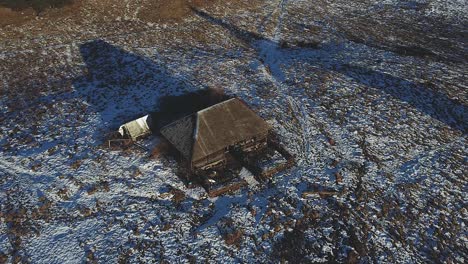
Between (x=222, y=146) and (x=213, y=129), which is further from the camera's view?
(x=213, y=129)

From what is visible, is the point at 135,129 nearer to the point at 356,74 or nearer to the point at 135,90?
the point at 135,90

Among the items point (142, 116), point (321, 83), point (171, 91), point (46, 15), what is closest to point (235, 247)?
point (142, 116)

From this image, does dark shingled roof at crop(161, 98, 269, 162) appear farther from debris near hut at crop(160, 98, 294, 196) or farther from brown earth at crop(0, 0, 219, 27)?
brown earth at crop(0, 0, 219, 27)

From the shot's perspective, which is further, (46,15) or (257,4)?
(257,4)

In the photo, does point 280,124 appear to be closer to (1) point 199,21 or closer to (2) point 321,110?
(2) point 321,110

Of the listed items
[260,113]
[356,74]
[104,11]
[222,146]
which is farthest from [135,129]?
[104,11]
